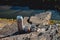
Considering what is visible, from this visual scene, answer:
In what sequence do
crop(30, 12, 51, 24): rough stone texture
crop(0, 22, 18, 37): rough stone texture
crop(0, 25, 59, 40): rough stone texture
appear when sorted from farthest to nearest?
crop(30, 12, 51, 24): rough stone texture < crop(0, 22, 18, 37): rough stone texture < crop(0, 25, 59, 40): rough stone texture

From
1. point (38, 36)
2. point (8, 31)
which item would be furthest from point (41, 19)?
point (38, 36)

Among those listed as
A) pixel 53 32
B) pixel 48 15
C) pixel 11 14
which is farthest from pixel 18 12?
pixel 53 32

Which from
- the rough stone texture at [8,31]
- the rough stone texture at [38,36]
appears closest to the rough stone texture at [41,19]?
the rough stone texture at [8,31]

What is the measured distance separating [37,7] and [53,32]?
23.7 feet

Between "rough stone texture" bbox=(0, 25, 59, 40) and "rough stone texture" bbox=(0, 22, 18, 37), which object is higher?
"rough stone texture" bbox=(0, 25, 59, 40)

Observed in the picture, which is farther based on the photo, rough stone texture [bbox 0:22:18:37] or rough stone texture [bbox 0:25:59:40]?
rough stone texture [bbox 0:22:18:37]

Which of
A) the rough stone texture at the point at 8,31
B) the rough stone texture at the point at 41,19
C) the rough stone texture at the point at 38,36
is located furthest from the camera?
the rough stone texture at the point at 41,19

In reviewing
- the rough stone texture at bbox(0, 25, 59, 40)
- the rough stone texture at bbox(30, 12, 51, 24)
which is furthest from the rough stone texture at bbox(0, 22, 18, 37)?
the rough stone texture at bbox(30, 12, 51, 24)

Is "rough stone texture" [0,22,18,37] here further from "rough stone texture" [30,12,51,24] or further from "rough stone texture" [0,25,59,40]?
"rough stone texture" [30,12,51,24]

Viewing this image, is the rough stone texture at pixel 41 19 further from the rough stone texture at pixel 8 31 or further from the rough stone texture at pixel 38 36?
the rough stone texture at pixel 38 36

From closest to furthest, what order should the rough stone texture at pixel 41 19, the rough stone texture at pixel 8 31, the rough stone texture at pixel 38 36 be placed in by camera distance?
the rough stone texture at pixel 38 36 < the rough stone texture at pixel 8 31 < the rough stone texture at pixel 41 19

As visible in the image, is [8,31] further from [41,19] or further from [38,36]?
[41,19]

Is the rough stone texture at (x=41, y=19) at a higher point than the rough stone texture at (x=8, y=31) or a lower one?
lower

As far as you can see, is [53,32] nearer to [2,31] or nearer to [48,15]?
[2,31]
